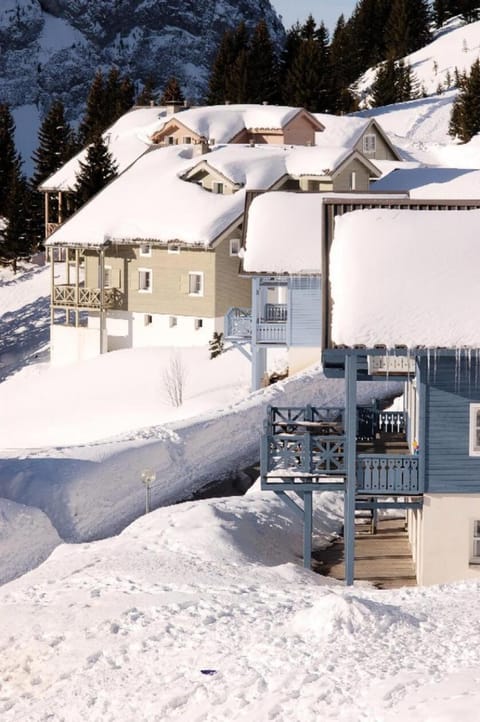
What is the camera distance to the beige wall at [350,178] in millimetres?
61281

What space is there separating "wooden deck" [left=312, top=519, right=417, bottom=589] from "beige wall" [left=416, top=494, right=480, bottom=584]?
1.10 m

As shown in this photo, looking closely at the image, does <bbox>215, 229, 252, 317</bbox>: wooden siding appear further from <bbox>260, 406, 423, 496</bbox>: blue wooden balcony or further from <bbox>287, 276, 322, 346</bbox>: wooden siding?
<bbox>260, 406, 423, 496</bbox>: blue wooden balcony

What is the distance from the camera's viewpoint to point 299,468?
25.7 meters

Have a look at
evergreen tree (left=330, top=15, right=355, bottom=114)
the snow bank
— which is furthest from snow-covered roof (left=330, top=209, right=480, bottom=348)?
evergreen tree (left=330, top=15, right=355, bottom=114)

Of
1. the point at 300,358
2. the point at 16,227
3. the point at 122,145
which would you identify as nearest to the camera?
the point at 300,358

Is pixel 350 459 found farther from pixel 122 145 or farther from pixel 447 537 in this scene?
pixel 122 145

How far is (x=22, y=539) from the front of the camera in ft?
106

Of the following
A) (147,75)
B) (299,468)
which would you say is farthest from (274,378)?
(147,75)

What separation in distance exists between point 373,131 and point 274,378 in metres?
34.5

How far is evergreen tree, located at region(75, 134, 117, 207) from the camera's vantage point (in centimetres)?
7162

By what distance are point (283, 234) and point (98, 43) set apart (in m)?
90.4

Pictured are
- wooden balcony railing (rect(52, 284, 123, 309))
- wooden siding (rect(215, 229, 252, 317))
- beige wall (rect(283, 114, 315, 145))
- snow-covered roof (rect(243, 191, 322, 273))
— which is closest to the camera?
snow-covered roof (rect(243, 191, 322, 273))

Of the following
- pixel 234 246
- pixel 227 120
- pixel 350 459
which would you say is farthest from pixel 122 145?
pixel 350 459

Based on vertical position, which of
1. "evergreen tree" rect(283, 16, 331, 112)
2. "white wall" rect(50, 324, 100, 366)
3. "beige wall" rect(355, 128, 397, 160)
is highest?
"evergreen tree" rect(283, 16, 331, 112)
